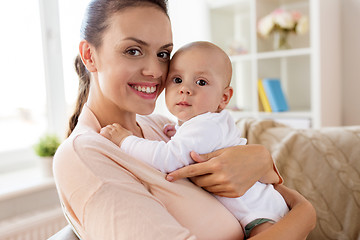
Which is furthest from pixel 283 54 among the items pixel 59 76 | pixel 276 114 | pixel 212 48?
pixel 212 48

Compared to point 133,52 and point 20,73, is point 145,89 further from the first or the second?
point 20,73

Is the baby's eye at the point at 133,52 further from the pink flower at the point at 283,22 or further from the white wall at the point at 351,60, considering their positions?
the white wall at the point at 351,60

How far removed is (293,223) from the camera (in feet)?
3.43

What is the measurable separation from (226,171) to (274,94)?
2.19 m

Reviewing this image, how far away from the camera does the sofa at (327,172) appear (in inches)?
66.8

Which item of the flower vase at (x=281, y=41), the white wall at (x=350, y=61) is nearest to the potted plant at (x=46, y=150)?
the flower vase at (x=281, y=41)

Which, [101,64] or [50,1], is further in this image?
[50,1]

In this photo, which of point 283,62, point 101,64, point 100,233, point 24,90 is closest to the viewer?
point 100,233

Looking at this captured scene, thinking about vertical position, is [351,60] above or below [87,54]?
below

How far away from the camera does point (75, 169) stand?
87 cm

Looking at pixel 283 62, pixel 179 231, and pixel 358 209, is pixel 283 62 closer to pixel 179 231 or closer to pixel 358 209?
pixel 358 209

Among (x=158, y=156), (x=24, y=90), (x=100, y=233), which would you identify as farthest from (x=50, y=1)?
(x=100, y=233)

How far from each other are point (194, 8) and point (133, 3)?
2.63 m

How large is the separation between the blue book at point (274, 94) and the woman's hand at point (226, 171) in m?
2.02
